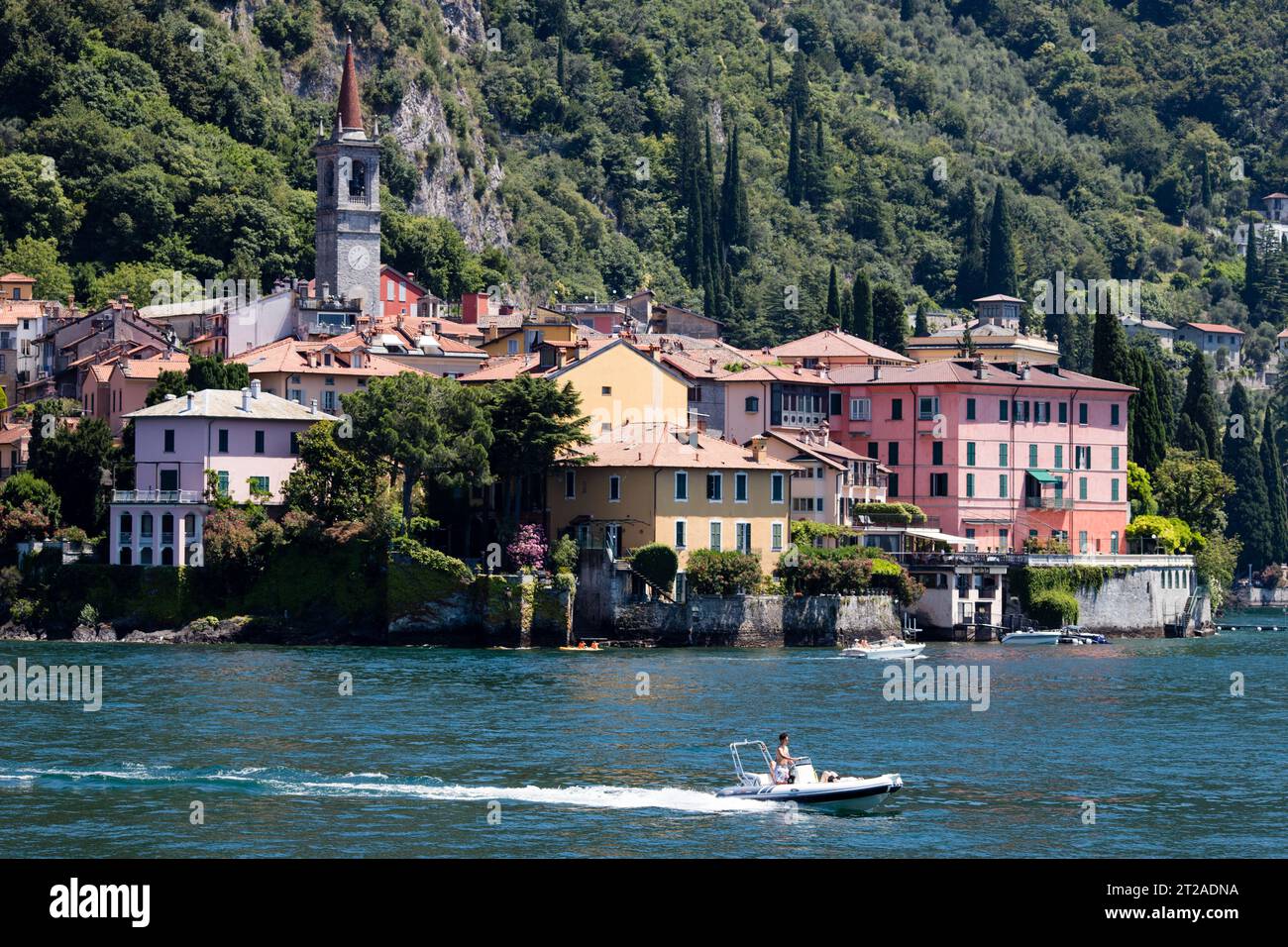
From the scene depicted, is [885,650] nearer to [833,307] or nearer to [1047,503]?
[1047,503]

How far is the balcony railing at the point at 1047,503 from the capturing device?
349 ft

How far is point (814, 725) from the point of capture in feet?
193

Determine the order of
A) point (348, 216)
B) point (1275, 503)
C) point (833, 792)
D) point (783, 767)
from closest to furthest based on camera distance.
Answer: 1. point (833, 792)
2. point (783, 767)
3. point (348, 216)
4. point (1275, 503)

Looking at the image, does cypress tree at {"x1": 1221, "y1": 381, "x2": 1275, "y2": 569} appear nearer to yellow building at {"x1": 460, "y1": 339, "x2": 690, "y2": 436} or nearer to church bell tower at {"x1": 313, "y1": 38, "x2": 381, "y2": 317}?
church bell tower at {"x1": 313, "y1": 38, "x2": 381, "y2": 317}

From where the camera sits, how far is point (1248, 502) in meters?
147

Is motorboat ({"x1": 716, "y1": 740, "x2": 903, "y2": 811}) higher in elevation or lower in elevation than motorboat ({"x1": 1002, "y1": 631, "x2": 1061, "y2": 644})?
lower

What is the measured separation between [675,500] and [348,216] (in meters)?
52.0

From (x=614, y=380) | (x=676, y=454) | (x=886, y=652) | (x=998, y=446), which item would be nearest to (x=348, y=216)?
(x=614, y=380)

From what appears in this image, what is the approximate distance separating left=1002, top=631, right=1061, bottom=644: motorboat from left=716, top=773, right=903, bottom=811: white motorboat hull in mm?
48705

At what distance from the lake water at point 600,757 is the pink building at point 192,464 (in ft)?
26.9

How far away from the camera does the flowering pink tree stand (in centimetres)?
8512

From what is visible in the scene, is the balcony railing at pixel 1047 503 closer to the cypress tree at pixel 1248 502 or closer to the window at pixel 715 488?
the window at pixel 715 488

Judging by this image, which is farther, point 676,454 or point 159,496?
point 676,454

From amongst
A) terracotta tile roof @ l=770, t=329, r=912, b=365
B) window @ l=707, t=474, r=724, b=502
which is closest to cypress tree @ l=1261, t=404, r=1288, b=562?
terracotta tile roof @ l=770, t=329, r=912, b=365
